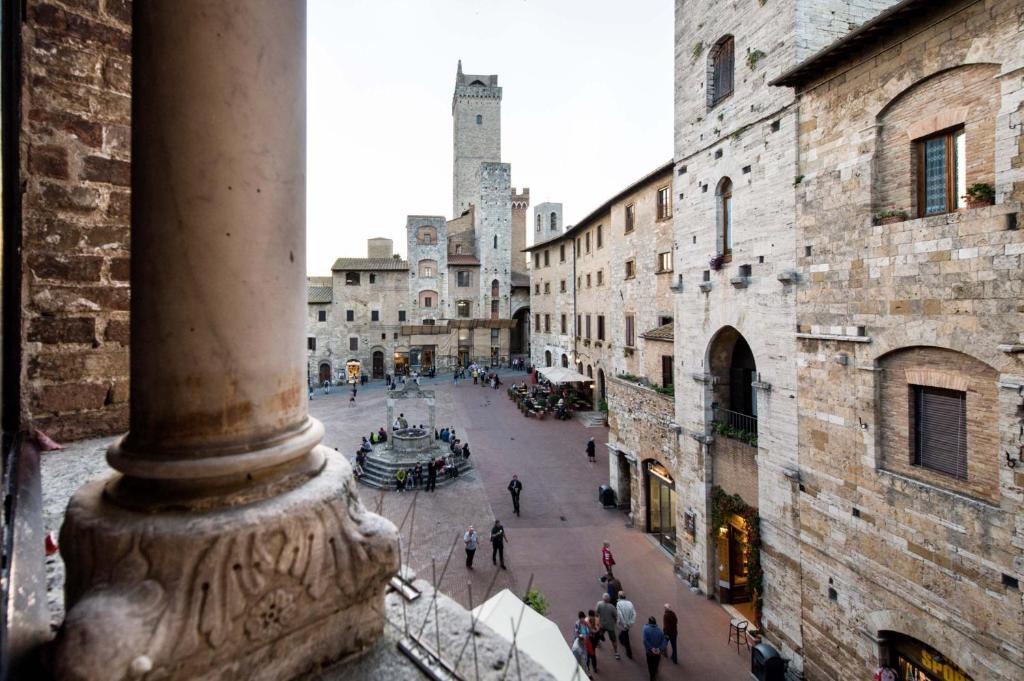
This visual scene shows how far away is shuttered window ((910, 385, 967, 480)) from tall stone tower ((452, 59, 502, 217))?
56.6 m

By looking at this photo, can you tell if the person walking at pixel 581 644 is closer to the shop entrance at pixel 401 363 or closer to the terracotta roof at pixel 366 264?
the shop entrance at pixel 401 363

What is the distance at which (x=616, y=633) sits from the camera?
11.1 m

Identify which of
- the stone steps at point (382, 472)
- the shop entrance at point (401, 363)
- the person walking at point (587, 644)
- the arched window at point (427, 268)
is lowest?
the person walking at point (587, 644)

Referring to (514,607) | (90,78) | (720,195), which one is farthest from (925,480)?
(90,78)

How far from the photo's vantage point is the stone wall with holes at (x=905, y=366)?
275 inches

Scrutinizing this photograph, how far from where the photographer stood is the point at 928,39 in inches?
313

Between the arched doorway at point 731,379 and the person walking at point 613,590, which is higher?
the arched doorway at point 731,379

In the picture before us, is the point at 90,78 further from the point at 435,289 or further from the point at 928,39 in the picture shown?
the point at 435,289

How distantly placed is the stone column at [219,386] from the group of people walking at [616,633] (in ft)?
31.9

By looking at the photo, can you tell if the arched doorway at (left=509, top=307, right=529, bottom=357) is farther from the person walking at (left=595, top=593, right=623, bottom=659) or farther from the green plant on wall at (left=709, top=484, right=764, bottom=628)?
the person walking at (left=595, top=593, right=623, bottom=659)

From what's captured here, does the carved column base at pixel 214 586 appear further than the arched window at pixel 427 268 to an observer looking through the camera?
No

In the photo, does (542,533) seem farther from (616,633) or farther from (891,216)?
(891,216)

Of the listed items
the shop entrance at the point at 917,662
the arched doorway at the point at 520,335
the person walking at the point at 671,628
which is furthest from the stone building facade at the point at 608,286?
the shop entrance at the point at 917,662

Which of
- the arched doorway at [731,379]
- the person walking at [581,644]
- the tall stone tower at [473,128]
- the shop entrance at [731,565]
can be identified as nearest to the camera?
the person walking at [581,644]
